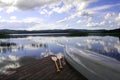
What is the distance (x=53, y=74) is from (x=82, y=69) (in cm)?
135

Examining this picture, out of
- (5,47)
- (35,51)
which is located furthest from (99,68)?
(5,47)

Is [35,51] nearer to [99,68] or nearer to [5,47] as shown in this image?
[5,47]

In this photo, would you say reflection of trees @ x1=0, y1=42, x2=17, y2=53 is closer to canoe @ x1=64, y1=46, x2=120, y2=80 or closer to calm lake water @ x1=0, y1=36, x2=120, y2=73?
calm lake water @ x1=0, y1=36, x2=120, y2=73

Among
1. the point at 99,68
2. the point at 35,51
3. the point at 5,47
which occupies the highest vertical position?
the point at 99,68

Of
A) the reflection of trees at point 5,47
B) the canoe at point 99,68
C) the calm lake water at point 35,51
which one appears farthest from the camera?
the reflection of trees at point 5,47

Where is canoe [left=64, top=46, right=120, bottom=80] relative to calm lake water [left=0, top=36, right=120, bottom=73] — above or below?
above

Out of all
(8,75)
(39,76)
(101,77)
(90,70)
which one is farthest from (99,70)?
(8,75)

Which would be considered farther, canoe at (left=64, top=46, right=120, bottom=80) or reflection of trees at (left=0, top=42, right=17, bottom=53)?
reflection of trees at (left=0, top=42, right=17, bottom=53)

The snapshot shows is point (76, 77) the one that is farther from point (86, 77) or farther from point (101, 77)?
point (101, 77)

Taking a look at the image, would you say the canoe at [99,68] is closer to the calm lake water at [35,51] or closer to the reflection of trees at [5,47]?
the calm lake water at [35,51]

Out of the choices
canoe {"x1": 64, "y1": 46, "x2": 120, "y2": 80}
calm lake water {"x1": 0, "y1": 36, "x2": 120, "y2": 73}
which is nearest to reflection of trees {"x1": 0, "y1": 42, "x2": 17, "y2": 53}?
calm lake water {"x1": 0, "y1": 36, "x2": 120, "y2": 73}

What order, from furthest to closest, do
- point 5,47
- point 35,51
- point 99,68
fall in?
point 5,47 < point 35,51 < point 99,68

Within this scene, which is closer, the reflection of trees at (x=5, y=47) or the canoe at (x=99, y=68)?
the canoe at (x=99, y=68)

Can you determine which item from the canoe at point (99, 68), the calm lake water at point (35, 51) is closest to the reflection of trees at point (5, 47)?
the calm lake water at point (35, 51)
